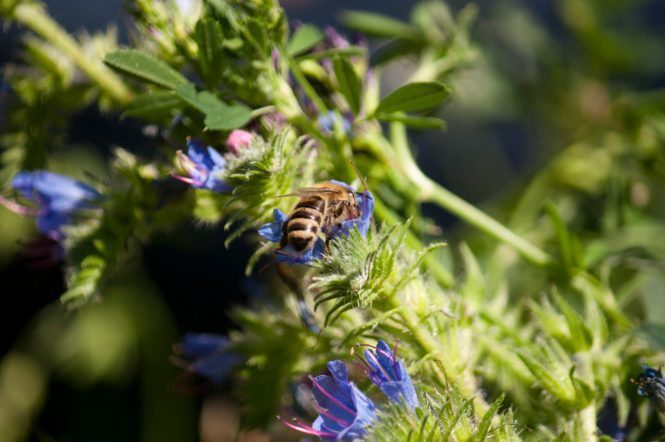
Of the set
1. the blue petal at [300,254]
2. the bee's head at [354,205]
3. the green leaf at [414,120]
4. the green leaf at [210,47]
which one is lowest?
the blue petal at [300,254]

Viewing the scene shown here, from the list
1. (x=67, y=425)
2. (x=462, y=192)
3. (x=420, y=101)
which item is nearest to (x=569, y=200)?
(x=462, y=192)

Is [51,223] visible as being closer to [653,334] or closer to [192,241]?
[192,241]

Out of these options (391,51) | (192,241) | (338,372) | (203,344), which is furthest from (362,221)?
(192,241)

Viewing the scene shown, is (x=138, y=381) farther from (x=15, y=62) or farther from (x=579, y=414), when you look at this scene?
(x=579, y=414)

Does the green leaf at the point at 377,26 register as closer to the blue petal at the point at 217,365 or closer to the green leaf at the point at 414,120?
the green leaf at the point at 414,120

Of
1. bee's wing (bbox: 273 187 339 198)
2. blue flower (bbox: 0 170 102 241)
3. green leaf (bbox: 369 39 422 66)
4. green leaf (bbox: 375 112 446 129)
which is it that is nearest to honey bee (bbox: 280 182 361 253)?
bee's wing (bbox: 273 187 339 198)

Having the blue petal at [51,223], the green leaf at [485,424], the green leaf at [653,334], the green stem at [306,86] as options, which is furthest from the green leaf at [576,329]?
the blue petal at [51,223]
